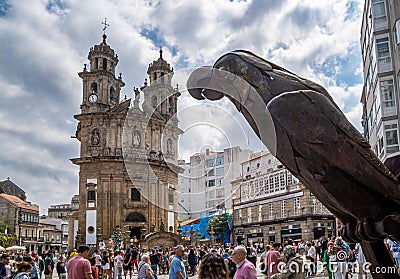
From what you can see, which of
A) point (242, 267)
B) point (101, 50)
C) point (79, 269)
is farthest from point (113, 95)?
point (242, 267)

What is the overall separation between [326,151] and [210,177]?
400cm

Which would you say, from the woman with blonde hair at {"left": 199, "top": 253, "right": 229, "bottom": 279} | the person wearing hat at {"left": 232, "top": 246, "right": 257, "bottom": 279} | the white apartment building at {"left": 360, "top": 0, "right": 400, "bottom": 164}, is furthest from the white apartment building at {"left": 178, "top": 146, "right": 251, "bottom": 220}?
the white apartment building at {"left": 360, "top": 0, "right": 400, "bottom": 164}

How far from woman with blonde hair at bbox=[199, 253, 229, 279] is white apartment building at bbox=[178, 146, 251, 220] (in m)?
2.04

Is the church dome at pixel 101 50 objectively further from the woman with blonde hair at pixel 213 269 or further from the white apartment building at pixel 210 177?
the woman with blonde hair at pixel 213 269

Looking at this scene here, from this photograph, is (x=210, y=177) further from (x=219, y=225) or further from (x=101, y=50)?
(x=101, y=50)

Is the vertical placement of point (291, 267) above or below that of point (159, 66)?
below

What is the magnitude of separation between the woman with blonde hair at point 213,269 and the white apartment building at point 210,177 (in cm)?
204

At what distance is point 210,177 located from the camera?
8.27 meters

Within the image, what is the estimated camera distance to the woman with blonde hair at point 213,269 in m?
4.29

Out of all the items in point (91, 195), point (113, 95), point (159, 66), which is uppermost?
point (159, 66)

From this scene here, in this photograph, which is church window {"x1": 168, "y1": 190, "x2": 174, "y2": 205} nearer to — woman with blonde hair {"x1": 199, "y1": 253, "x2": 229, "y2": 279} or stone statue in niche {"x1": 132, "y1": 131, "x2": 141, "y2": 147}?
stone statue in niche {"x1": 132, "y1": 131, "x2": 141, "y2": 147}

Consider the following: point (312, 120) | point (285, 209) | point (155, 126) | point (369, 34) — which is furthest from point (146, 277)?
point (155, 126)

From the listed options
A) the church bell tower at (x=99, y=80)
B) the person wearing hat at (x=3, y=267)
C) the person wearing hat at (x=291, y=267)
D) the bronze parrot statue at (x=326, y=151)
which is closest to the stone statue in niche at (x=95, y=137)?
the church bell tower at (x=99, y=80)

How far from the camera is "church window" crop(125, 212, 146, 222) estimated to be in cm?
5428
